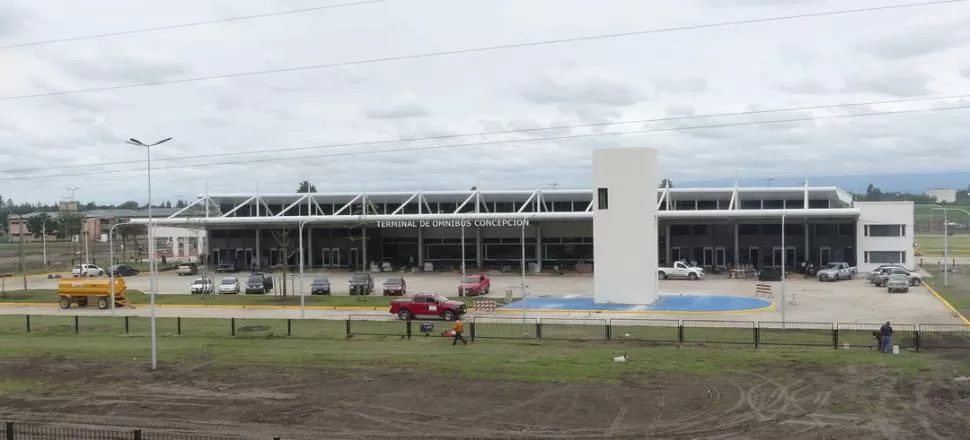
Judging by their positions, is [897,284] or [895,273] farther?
[895,273]

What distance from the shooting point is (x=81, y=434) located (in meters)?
19.6

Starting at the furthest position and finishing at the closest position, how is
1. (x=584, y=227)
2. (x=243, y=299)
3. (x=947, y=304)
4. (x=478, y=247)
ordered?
(x=478, y=247)
(x=584, y=227)
(x=243, y=299)
(x=947, y=304)

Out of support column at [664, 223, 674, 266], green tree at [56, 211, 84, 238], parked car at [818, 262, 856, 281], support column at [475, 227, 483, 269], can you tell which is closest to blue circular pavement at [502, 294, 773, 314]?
parked car at [818, 262, 856, 281]

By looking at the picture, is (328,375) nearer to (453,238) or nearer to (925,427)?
(925,427)

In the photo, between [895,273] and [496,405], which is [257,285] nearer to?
[496,405]

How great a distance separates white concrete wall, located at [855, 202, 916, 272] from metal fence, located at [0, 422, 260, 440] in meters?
65.0

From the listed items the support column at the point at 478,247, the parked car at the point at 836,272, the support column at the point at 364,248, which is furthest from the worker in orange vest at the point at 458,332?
the support column at the point at 478,247

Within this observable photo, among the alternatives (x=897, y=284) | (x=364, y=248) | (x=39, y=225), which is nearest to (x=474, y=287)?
(x=364, y=248)

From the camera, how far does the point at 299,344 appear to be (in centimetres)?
3378

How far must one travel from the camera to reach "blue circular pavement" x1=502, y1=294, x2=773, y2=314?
4591 cm

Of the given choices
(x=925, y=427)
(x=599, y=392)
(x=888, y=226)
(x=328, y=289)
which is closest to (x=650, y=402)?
(x=599, y=392)

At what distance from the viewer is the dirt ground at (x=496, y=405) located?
19375 mm

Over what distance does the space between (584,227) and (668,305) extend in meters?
34.7

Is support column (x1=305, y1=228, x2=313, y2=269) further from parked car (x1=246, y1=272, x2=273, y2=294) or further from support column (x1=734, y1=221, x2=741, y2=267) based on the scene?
support column (x1=734, y1=221, x2=741, y2=267)
